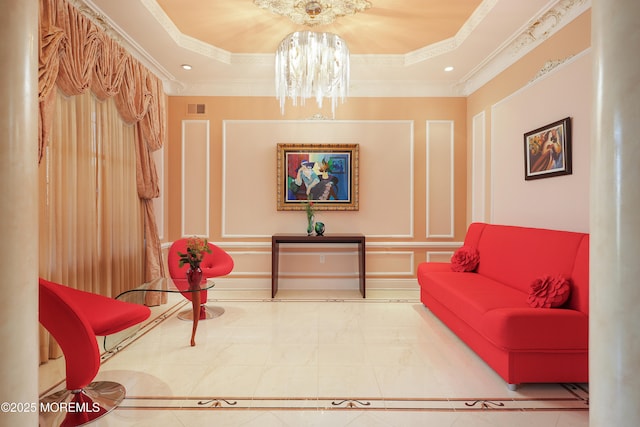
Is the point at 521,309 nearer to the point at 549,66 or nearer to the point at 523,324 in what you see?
the point at 523,324

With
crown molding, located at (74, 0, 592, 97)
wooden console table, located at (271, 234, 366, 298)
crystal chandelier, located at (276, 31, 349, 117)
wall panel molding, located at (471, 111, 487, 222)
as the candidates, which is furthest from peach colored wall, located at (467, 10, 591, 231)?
crystal chandelier, located at (276, 31, 349, 117)

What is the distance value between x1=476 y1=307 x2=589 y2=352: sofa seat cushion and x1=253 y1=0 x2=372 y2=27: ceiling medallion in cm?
290

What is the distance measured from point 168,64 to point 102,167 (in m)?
1.69

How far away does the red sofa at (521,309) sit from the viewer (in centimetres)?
226

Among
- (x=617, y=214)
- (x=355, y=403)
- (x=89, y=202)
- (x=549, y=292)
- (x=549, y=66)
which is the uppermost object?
(x=549, y=66)

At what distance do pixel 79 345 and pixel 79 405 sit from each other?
0.39m

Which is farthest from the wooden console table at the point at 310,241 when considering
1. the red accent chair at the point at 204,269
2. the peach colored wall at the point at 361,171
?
the red accent chair at the point at 204,269

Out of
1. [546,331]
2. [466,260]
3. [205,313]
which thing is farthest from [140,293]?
[466,260]

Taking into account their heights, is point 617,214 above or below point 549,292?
above

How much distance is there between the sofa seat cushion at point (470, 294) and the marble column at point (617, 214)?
5.12ft

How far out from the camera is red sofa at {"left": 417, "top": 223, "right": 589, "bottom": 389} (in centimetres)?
226

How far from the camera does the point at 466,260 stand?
3.87 metres

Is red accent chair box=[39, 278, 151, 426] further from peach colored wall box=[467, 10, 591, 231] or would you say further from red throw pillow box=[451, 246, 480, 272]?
peach colored wall box=[467, 10, 591, 231]

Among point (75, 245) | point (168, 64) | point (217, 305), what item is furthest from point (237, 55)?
point (217, 305)
